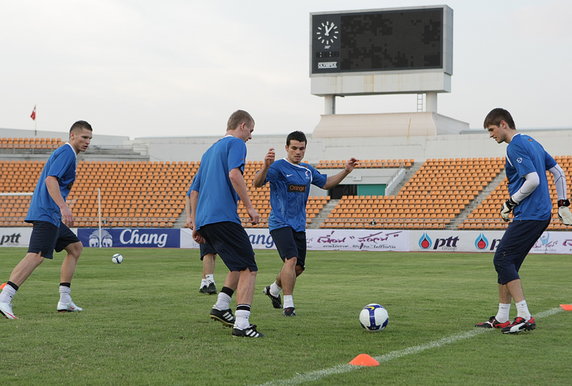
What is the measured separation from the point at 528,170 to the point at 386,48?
30.9 m

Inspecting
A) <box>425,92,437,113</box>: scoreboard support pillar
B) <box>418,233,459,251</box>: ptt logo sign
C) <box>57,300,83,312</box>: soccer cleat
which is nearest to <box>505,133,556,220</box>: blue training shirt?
<box>57,300,83,312</box>: soccer cleat

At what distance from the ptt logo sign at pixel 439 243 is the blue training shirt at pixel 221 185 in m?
23.9

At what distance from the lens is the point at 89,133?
32.3ft

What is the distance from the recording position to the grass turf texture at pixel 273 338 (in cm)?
616

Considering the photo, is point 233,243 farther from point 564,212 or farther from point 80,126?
point 564,212

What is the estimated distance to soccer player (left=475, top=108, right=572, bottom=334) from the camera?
8.39m

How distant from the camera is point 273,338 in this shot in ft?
26.0

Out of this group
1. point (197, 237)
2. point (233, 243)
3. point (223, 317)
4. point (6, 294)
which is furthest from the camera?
point (6, 294)

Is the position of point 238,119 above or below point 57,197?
above

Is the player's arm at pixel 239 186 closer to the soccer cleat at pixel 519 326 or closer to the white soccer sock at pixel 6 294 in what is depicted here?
the soccer cleat at pixel 519 326

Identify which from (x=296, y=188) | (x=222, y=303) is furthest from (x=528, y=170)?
(x=222, y=303)

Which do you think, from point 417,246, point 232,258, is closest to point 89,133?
point 232,258

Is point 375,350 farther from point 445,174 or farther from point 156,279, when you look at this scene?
point 445,174

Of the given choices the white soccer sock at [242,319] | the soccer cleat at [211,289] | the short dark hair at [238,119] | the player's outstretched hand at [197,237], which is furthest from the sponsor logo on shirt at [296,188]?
the soccer cleat at [211,289]
